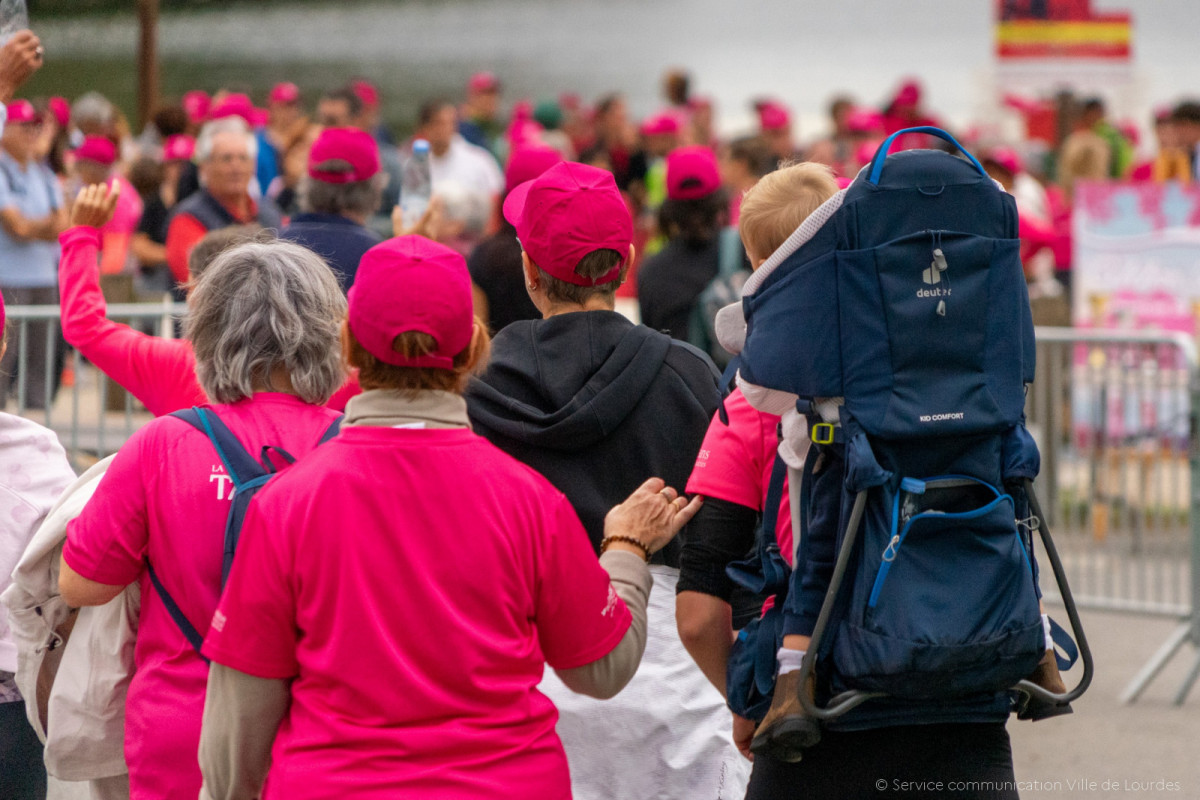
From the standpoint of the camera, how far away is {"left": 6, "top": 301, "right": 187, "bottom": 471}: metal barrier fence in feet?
17.7

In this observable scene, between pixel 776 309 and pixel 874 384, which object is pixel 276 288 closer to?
pixel 776 309

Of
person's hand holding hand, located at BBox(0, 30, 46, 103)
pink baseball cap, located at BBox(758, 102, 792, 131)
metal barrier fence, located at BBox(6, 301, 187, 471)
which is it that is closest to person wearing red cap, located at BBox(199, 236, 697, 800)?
person's hand holding hand, located at BBox(0, 30, 46, 103)

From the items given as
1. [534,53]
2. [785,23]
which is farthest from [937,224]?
[785,23]

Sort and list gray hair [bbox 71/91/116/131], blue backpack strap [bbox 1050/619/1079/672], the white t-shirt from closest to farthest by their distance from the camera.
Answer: blue backpack strap [bbox 1050/619/1079/672] → the white t-shirt → gray hair [bbox 71/91/116/131]

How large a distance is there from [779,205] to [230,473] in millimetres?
1176

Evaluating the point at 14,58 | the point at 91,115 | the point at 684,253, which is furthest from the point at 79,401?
the point at 91,115

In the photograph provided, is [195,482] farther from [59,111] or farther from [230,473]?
[59,111]

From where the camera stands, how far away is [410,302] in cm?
222

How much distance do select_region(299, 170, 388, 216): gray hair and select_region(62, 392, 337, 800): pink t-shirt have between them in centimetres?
259

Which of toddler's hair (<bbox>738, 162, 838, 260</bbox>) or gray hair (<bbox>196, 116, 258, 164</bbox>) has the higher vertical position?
gray hair (<bbox>196, 116, 258, 164</bbox>)

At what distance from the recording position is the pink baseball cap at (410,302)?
7.30ft

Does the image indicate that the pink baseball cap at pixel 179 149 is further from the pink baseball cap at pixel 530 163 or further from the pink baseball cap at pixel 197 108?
the pink baseball cap at pixel 530 163

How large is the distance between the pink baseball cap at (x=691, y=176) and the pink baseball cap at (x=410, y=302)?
420 centimetres

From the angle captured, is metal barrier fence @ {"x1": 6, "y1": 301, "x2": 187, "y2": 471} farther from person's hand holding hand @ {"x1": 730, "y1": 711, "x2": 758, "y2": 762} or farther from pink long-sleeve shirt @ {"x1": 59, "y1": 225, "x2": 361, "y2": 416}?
person's hand holding hand @ {"x1": 730, "y1": 711, "x2": 758, "y2": 762}
